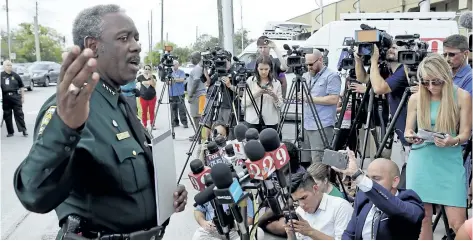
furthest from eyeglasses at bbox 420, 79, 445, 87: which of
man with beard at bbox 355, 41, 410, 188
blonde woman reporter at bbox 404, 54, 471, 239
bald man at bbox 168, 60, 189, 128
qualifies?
bald man at bbox 168, 60, 189, 128

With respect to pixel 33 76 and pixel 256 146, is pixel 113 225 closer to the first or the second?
pixel 256 146

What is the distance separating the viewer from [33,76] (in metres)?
25.2

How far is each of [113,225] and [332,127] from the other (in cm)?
431

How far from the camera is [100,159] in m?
1.61

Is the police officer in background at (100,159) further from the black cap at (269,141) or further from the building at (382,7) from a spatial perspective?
the building at (382,7)

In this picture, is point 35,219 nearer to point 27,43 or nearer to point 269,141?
point 269,141

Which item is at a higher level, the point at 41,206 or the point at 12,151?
the point at 41,206

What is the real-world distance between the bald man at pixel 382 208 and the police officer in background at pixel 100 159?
1.07m

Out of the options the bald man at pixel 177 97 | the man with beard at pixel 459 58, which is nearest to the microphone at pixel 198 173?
the man with beard at pixel 459 58

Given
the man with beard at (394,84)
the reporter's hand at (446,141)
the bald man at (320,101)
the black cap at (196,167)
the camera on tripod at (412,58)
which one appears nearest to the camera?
the black cap at (196,167)

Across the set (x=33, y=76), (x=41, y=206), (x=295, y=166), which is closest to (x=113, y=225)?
(x=41, y=206)

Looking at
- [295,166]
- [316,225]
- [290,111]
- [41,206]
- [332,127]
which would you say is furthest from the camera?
[290,111]

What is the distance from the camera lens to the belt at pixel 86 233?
1662 mm

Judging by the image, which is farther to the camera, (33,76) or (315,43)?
(33,76)
